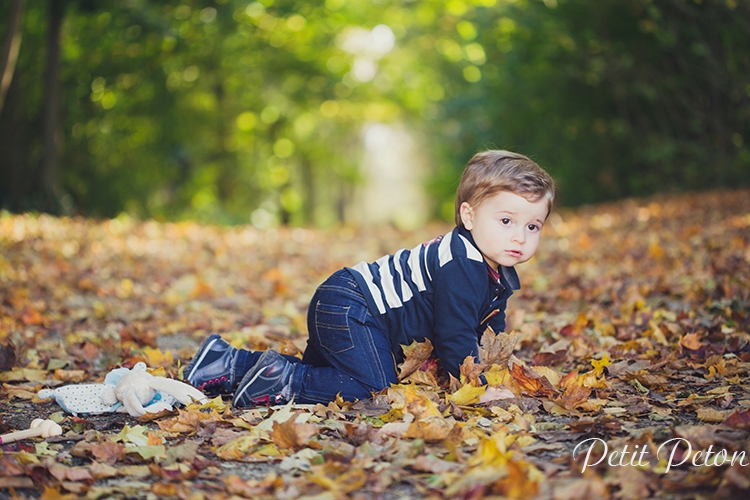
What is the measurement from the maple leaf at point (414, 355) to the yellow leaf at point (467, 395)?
0.97ft

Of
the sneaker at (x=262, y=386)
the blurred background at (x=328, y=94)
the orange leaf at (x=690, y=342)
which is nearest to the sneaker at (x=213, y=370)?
the sneaker at (x=262, y=386)

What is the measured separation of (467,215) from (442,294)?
0.35 metres

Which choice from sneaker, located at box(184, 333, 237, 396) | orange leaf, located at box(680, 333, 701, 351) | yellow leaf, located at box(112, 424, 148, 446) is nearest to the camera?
yellow leaf, located at box(112, 424, 148, 446)

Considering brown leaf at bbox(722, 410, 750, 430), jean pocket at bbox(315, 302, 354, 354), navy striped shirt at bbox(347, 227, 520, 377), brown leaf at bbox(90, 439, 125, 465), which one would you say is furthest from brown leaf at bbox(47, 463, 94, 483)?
brown leaf at bbox(722, 410, 750, 430)

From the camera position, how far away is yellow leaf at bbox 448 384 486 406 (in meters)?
2.57

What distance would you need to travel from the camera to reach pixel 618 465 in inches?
77.2

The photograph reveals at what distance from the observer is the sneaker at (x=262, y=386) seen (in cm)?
280

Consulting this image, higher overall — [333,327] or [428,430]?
[333,327]

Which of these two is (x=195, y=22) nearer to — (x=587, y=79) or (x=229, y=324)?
(x=587, y=79)

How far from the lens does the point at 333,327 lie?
2.87 meters

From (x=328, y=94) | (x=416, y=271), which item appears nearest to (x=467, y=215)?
(x=416, y=271)

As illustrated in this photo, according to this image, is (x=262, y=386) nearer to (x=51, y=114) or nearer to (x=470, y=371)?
(x=470, y=371)

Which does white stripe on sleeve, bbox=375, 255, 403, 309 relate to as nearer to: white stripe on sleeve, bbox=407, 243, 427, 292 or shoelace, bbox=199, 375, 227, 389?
white stripe on sleeve, bbox=407, 243, 427, 292

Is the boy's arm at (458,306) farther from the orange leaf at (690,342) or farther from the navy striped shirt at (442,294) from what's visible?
the orange leaf at (690,342)
